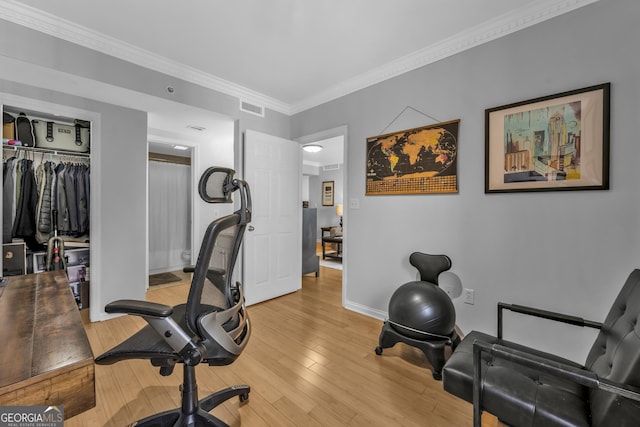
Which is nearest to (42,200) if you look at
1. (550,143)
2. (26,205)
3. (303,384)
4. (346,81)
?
(26,205)

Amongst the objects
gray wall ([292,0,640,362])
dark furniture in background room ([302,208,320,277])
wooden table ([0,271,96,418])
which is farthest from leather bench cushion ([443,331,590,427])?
dark furniture in background room ([302,208,320,277])

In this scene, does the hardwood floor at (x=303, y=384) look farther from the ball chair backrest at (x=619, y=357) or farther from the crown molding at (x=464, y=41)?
the crown molding at (x=464, y=41)

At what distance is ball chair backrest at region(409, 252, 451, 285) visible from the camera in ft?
7.61

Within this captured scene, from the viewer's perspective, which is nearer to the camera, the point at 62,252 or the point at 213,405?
the point at 213,405

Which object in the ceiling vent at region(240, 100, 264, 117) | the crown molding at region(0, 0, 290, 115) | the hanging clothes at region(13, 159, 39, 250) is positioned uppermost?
the crown molding at region(0, 0, 290, 115)

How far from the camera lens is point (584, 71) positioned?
1.82 m

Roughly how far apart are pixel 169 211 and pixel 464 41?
16.6 feet

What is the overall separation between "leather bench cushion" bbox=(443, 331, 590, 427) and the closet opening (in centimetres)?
442

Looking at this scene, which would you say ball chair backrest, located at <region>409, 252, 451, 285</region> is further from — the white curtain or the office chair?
the white curtain

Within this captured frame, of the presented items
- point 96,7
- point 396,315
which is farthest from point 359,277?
point 96,7

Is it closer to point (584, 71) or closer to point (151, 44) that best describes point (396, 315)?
point (584, 71)

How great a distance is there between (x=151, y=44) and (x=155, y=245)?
353 centimetres

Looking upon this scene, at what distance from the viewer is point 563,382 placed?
4.17 ft

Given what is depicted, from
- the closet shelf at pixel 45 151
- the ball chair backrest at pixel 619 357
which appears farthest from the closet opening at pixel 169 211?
the ball chair backrest at pixel 619 357
